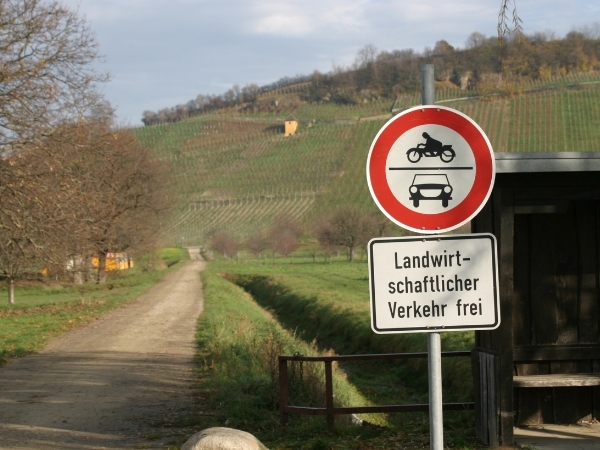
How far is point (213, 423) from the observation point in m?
9.13

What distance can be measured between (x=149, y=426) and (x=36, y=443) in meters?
1.36

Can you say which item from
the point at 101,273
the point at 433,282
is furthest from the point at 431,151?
the point at 101,273

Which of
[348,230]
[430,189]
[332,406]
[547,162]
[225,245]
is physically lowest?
[225,245]

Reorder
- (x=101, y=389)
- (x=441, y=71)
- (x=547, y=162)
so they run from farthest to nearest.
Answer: (x=441, y=71) < (x=101, y=389) < (x=547, y=162)

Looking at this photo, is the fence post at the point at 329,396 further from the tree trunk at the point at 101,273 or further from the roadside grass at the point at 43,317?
the tree trunk at the point at 101,273

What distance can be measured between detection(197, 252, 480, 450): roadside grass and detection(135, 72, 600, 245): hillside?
1018 inches

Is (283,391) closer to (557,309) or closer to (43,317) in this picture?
(557,309)

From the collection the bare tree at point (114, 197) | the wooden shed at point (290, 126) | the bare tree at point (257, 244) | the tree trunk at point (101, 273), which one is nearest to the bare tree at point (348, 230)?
the bare tree at point (257, 244)

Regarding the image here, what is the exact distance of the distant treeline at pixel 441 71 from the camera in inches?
253

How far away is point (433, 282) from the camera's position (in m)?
3.57

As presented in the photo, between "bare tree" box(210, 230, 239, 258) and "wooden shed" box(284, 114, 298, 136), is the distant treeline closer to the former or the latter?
"wooden shed" box(284, 114, 298, 136)

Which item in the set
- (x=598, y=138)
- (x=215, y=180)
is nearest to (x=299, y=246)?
(x=215, y=180)

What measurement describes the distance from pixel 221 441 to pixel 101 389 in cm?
605

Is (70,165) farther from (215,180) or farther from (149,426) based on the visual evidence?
(215,180)
